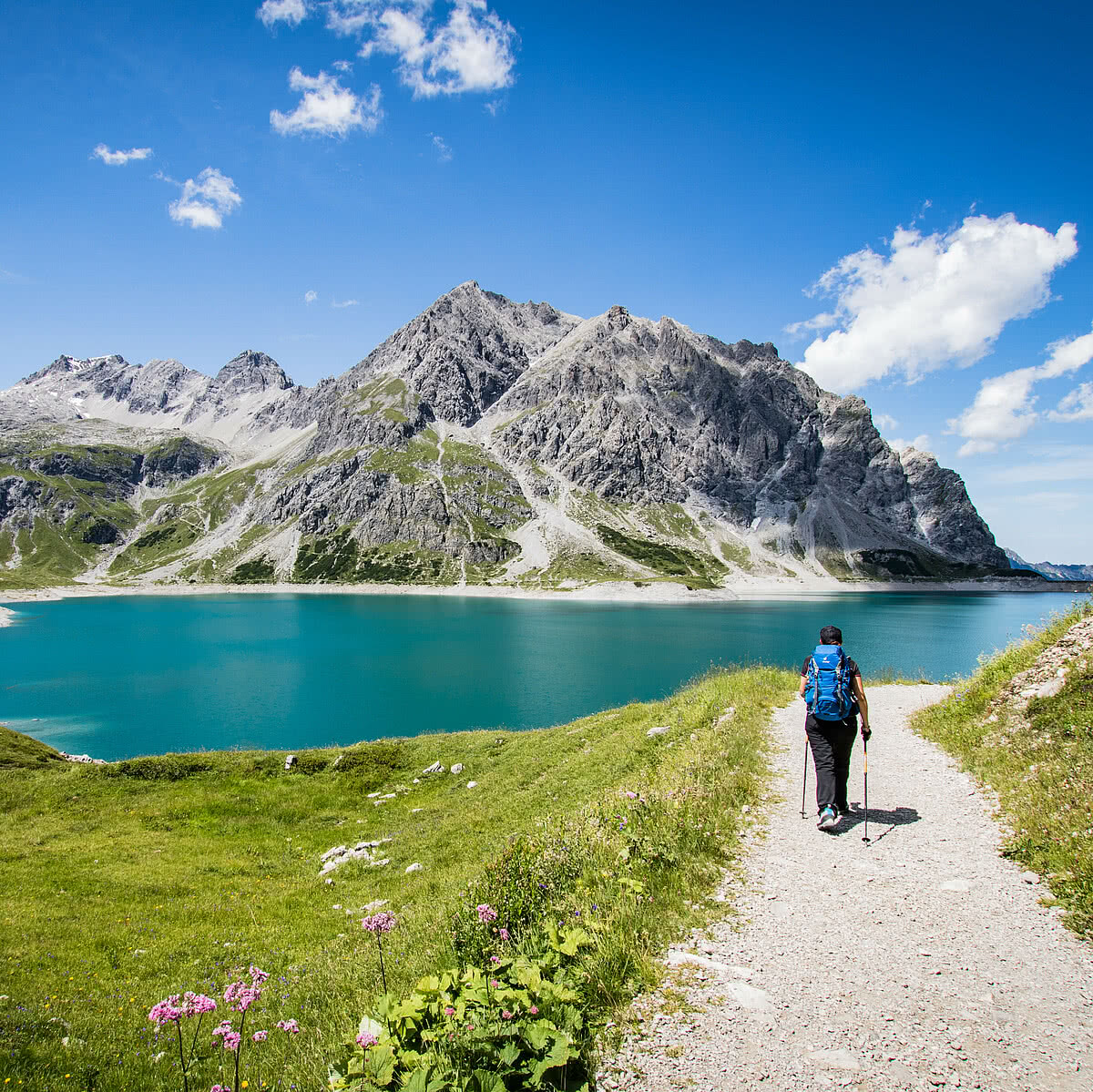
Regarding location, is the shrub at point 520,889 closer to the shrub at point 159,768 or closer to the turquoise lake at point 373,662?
the turquoise lake at point 373,662

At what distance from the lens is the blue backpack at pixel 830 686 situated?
1039 cm

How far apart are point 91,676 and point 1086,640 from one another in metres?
89.9

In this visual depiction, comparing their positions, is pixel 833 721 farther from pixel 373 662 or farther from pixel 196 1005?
pixel 373 662

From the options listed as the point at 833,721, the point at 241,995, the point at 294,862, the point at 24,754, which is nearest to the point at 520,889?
the point at 241,995

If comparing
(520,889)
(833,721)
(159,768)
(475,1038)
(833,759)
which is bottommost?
(159,768)

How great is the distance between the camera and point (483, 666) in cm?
7331

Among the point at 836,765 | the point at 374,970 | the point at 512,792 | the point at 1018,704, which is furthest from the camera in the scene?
the point at 512,792

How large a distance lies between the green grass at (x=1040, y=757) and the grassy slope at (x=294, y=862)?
4.21 m

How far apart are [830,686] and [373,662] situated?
73619 millimetres

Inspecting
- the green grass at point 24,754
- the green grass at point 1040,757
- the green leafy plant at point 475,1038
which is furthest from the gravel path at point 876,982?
the green grass at point 24,754

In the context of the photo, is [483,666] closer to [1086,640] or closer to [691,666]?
[691,666]

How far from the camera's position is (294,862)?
17.3 metres

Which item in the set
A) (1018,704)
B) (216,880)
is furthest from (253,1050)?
(1018,704)

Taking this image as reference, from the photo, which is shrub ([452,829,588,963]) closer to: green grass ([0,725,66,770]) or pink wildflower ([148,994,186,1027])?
pink wildflower ([148,994,186,1027])
